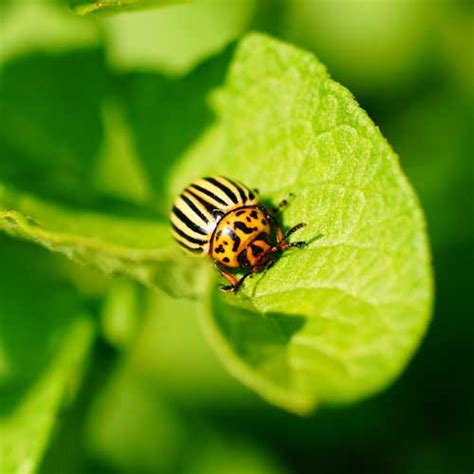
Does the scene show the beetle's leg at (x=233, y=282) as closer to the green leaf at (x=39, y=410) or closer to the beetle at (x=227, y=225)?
the beetle at (x=227, y=225)

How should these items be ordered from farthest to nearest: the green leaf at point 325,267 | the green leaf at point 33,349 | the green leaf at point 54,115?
the green leaf at point 54,115, the green leaf at point 33,349, the green leaf at point 325,267

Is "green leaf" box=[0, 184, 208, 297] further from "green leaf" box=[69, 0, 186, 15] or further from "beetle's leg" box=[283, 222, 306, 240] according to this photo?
"green leaf" box=[69, 0, 186, 15]

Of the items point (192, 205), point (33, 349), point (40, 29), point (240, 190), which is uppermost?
point (40, 29)

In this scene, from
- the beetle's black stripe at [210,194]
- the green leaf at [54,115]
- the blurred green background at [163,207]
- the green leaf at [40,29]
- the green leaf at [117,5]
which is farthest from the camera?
the green leaf at [40,29]

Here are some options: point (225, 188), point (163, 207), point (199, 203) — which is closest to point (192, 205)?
point (199, 203)

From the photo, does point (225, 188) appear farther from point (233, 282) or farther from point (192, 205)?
point (233, 282)

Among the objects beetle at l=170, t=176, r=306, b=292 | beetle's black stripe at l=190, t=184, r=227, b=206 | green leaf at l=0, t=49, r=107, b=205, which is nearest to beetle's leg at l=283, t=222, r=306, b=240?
beetle at l=170, t=176, r=306, b=292

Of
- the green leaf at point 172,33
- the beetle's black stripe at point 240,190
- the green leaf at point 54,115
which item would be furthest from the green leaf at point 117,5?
the green leaf at point 172,33
